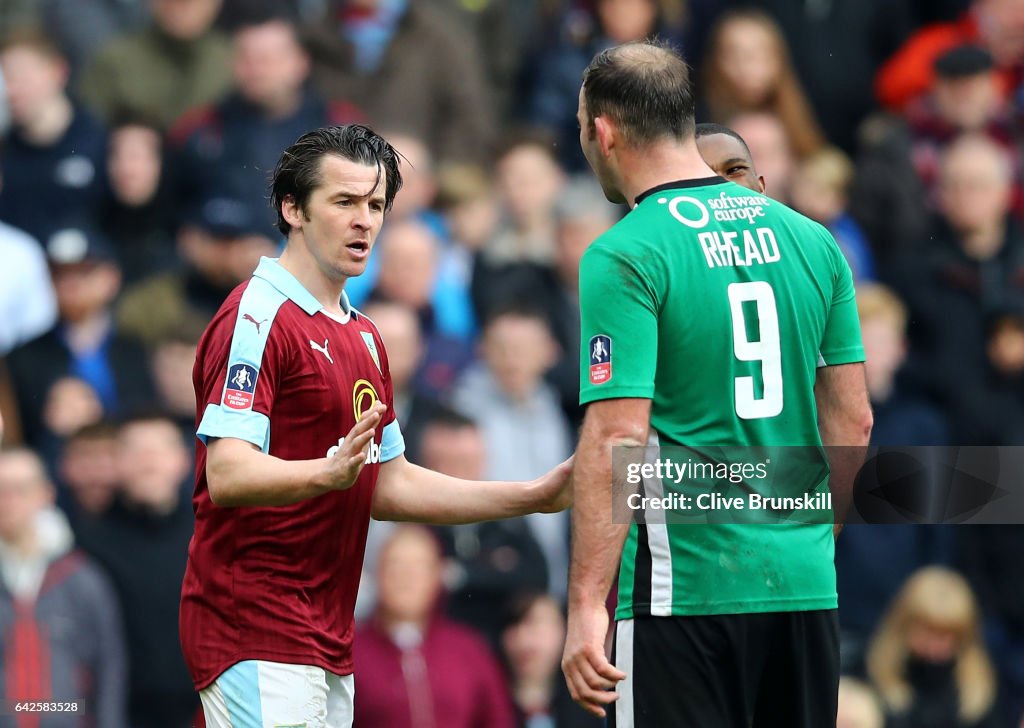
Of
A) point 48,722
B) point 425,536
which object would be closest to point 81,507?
point 48,722

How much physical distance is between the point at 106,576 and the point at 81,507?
21.7 inches

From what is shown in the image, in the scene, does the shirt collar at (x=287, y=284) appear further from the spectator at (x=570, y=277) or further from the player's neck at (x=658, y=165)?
the spectator at (x=570, y=277)

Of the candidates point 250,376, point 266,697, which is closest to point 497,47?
point 250,376

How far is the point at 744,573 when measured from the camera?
4785 mm

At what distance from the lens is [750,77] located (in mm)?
11086

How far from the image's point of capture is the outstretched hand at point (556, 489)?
5.28 meters

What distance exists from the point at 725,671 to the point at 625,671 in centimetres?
30

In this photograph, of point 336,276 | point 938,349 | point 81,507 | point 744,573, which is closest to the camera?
point 744,573

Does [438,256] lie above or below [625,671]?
above

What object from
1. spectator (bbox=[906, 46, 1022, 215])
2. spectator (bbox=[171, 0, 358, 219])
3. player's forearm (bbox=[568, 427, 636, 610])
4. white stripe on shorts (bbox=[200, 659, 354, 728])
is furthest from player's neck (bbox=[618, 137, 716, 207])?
spectator (bbox=[906, 46, 1022, 215])

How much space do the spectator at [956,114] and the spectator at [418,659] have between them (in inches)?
182

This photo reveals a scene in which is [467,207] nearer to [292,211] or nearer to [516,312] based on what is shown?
[516,312]

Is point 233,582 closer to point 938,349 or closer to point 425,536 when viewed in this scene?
point 425,536

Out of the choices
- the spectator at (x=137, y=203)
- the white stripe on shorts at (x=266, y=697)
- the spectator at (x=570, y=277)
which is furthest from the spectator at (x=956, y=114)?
the white stripe on shorts at (x=266, y=697)
